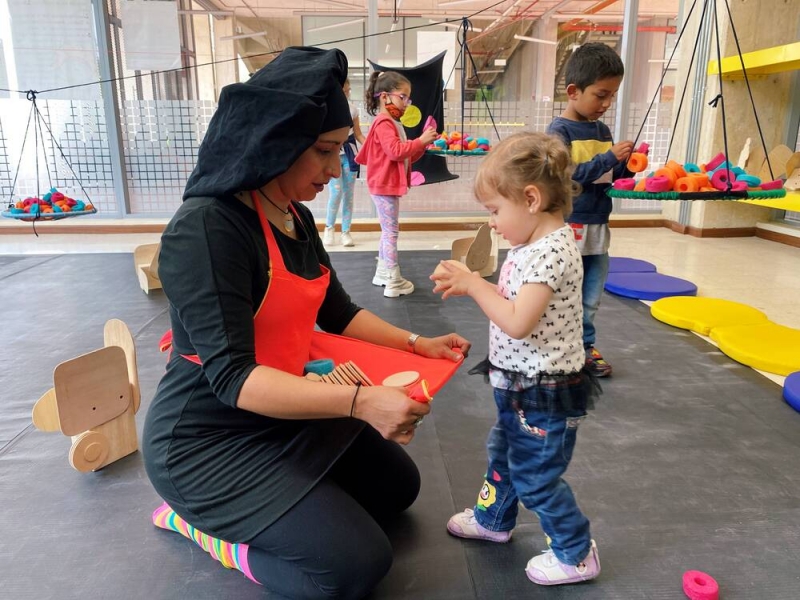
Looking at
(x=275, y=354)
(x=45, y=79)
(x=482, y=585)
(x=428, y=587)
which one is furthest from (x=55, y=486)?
(x=45, y=79)

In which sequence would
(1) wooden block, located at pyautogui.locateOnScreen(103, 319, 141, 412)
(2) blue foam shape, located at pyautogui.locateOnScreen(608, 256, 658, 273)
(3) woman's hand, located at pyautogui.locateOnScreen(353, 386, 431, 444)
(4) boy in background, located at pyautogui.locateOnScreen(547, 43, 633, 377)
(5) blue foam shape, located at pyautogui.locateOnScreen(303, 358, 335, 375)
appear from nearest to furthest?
(3) woman's hand, located at pyautogui.locateOnScreen(353, 386, 431, 444) < (5) blue foam shape, located at pyautogui.locateOnScreen(303, 358, 335, 375) < (1) wooden block, located at pyautogui.locateOnScreen(103, 319, 141, 412) < (4) boy in background, located at pyautogui.locateOnScreen(547, 43, 633, 377) < (2) blue foam shape, located at pyautogui.locateOnScreen(608, 256, 658, 273)

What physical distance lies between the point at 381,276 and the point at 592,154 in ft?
5.36

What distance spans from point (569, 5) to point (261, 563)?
7598 mm

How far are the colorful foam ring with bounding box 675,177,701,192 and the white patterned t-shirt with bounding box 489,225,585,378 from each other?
3.38 ft

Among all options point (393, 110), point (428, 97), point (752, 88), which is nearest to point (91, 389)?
point (393, 110)

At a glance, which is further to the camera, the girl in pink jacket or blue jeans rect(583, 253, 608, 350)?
the girl in pink jacket

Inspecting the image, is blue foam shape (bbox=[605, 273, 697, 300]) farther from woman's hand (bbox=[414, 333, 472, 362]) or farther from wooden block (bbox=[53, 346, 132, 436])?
wooden block (bbox=[53, 346, 132, 436])

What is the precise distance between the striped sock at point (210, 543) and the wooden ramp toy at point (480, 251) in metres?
2.34

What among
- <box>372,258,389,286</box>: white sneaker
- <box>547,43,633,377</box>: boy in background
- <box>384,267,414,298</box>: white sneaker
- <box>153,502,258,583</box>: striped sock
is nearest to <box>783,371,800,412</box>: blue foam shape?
<box>547,43,633,377</box>: boy in background

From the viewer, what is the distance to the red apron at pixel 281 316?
115 centimetres

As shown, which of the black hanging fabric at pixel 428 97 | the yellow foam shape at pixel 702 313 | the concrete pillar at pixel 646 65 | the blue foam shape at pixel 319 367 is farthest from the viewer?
the concrete pillar at pixel 646 65

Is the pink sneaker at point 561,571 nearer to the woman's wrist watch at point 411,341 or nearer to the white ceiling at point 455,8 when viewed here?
the woman's wrist watch at point 411,341

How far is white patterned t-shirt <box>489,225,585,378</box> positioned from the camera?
1097mm

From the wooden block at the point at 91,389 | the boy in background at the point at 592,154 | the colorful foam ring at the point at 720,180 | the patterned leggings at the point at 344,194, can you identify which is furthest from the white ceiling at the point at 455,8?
the wooden block at the point at 91,389
